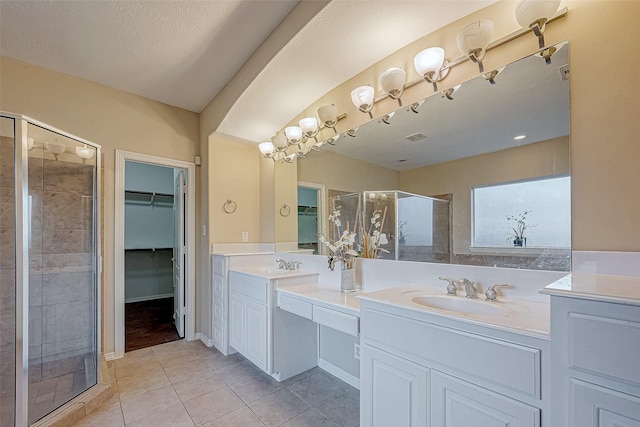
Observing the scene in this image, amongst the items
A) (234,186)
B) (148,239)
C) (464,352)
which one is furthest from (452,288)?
(148,239)

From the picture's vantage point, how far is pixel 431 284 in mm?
1683

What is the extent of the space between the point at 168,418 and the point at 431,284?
190 centimetres

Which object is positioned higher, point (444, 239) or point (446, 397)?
point (444, 239)

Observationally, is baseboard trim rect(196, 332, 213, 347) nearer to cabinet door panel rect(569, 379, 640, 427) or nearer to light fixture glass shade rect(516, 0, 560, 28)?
cabinet door panel rect(569, 379, 640, 427)

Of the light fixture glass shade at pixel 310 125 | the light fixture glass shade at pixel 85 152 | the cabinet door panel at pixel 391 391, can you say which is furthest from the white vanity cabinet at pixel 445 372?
the light fixture glass shade at pixel 85 152

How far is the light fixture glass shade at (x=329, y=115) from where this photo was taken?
2.23 meters

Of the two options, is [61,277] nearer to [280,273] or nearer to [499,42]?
[280,273]

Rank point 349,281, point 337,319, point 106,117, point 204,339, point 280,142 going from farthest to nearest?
1. point 204,339
2. point 280,142
3. point 106,117
4. point 349,281
5. point 337,319

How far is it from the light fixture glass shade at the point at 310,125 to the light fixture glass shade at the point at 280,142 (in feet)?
1.23

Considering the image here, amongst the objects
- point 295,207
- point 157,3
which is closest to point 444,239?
point 295,207

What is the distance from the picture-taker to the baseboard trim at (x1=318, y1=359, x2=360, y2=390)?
2147mm

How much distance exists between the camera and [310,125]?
2439 mm

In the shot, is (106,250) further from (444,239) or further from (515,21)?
(515,21)

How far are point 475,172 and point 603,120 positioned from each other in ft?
1.77
